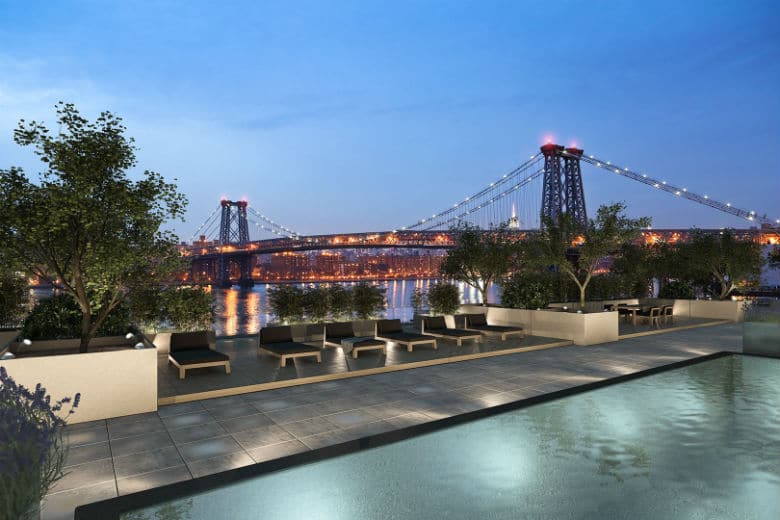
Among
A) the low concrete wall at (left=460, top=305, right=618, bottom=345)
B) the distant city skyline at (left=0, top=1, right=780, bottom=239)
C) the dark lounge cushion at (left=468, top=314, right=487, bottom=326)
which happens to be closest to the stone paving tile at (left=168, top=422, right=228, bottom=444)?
the dark lounge cushion at (left=468, top=314, right=487, bottom=326)

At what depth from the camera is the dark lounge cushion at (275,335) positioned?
707cm

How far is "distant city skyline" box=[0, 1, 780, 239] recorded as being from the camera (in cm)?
4475

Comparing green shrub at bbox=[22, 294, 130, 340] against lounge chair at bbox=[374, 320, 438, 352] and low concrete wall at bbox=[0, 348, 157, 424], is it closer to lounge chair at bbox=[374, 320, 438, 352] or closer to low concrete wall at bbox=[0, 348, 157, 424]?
low concrete wall at bbox=[0, 348, 157, 424]

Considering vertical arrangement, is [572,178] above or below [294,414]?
above

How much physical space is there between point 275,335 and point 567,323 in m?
5.00

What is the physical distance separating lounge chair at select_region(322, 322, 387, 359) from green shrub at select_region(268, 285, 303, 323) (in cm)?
67

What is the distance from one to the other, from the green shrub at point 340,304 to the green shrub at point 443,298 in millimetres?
1975

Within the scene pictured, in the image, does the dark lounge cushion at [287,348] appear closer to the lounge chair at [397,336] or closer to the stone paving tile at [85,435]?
the lounge chair at [397,336]

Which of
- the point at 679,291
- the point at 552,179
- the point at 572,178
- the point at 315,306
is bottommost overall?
the point at 315,306

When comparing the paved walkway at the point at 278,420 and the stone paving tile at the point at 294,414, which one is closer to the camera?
the paved walkway at the point at 278,420

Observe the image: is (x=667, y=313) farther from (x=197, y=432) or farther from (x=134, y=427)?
(x=134, y=427)

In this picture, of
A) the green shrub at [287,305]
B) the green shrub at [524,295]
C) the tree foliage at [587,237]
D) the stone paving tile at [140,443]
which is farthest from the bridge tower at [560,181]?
the stone paving tile at [140,443]

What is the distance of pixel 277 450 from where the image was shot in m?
3.66

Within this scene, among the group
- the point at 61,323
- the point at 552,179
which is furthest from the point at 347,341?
the point at 552,179
